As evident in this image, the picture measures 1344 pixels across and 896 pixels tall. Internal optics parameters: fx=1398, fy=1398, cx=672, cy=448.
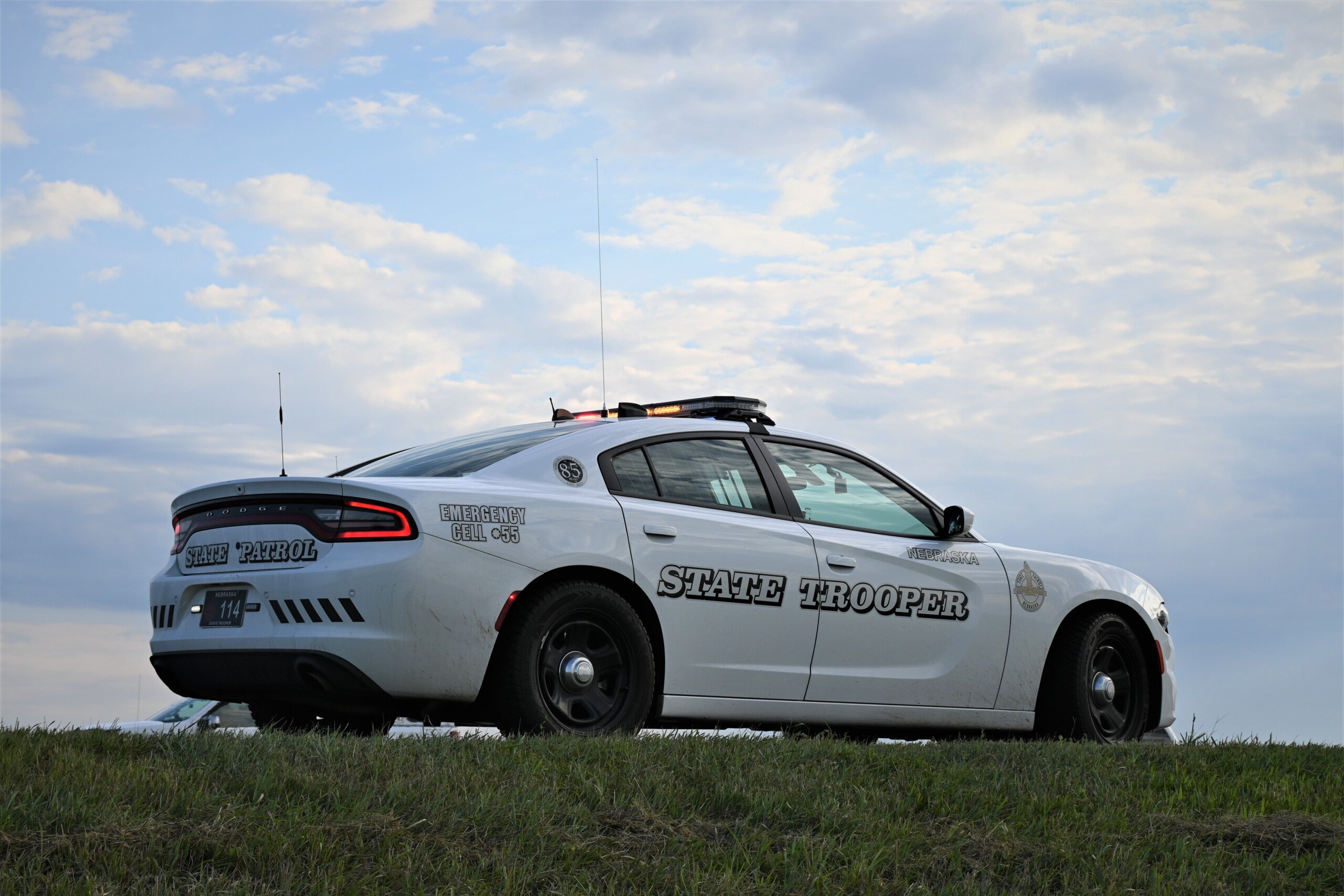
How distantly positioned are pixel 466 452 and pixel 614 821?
2672 mm

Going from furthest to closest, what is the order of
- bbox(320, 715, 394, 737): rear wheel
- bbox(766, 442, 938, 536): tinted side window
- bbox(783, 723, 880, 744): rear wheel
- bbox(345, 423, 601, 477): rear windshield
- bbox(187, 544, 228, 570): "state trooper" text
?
bbox(766, 442, 938, 536): tinted side window < bbox(320, 715, 394, 737): rear wheel < bbox(783, 723, 880, 744): rear wheel < bbox(345, 423, 601, 477): rear windshield < bbox(187, 544, 228, 570): "state trooper" text

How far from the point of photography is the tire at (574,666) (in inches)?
216

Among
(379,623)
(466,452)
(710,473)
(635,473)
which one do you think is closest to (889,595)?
(710,473)

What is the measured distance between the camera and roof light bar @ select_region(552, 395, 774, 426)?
7.12 metres

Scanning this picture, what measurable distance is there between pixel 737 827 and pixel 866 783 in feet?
2.74

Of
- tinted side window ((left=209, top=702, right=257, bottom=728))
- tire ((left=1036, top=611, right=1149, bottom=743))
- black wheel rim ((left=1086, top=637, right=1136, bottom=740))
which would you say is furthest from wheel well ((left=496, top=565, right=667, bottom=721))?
tinted side window ((left=209, top=702, right=257, bottom=728))

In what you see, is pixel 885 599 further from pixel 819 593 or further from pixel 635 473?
pixel 635 473

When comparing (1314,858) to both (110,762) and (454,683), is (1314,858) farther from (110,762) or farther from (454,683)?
(110,762)

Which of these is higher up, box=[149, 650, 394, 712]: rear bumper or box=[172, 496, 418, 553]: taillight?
box=[172, 496, 418, 553]: taillight

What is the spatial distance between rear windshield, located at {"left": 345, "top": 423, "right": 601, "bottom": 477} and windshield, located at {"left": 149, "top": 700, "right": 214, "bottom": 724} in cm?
551

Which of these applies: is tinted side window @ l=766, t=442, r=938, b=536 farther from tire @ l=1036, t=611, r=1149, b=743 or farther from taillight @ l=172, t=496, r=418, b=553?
taillight @ l=172, t=496, r=418, b=553

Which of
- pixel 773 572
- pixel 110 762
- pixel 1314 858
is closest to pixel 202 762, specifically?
pixel 110 762

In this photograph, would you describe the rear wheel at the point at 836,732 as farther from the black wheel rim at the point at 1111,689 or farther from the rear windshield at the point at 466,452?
the rear windshield at the point at 466,452

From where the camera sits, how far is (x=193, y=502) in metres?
6.07
